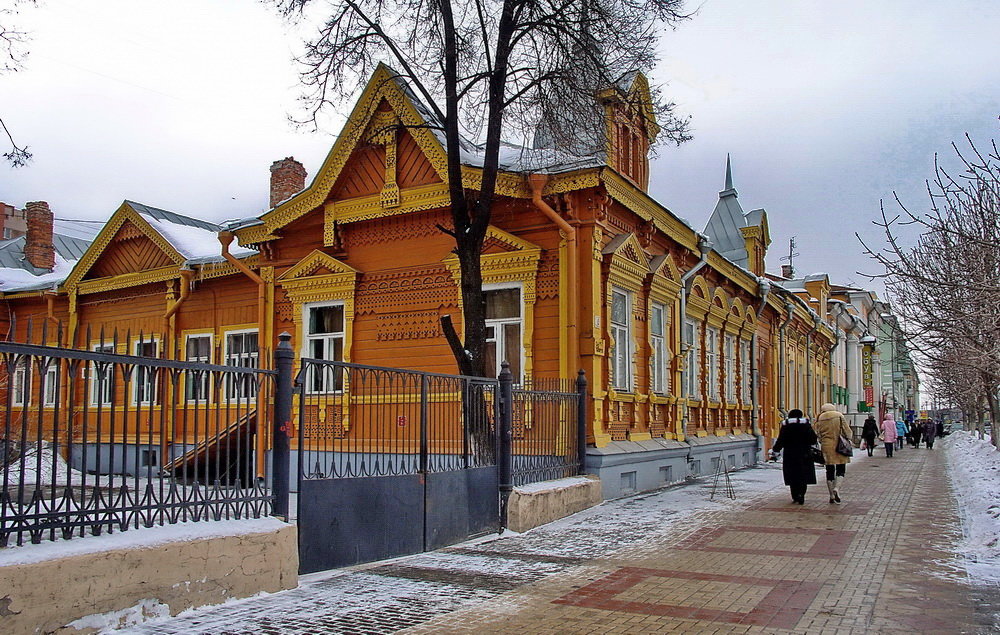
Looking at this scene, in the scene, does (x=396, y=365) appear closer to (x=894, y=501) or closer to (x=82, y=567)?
(x=894, y=501)

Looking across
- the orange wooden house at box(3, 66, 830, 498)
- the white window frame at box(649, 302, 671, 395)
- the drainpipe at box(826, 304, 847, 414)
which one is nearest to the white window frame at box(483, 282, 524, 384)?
the orange wooden house at box(3, 66, 830, 498)

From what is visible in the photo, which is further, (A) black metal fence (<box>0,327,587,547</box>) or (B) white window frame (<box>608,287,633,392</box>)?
(B) white window frame (<box>608,287,633,392</box>)

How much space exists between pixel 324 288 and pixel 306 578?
910 cm

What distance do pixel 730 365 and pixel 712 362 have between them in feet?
6.31

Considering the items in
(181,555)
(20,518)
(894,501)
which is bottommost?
(894,501)

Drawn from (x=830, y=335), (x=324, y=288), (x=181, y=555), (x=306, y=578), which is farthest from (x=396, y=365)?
(x=830, y=335)

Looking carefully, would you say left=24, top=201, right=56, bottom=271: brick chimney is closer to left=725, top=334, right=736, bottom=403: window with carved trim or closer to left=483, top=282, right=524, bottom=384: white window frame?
left=483, top=282, right=524, bottom=384: white window frame

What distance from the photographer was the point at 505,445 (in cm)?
1030

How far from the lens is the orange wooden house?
13.5m

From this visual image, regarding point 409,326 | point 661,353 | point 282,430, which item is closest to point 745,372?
point 661,353

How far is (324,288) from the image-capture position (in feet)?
52.3

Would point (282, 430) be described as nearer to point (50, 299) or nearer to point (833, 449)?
point (833, 449)

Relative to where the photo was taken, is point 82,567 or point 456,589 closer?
point 82,567

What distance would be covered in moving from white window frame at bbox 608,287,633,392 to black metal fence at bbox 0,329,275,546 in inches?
313
